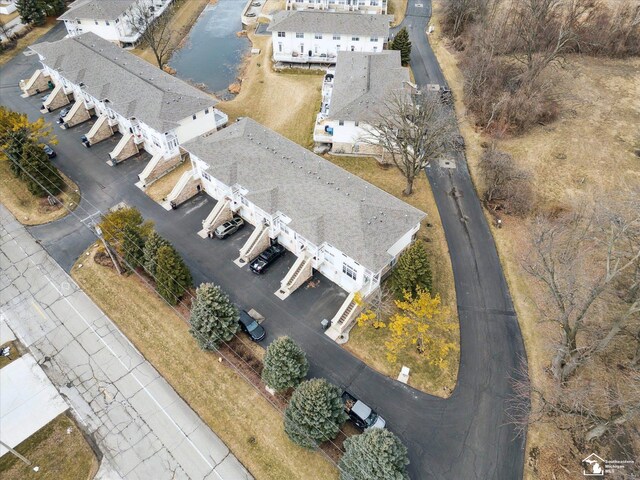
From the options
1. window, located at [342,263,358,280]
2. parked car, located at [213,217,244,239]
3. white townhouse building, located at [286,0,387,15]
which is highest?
white townhouse building, located at [286,0,387,15]

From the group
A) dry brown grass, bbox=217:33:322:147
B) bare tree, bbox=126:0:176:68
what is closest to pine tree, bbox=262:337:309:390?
dry brown grass, bbox=217:33:322:147

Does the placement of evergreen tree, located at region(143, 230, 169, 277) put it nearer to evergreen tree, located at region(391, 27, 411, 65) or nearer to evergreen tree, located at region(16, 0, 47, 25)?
evergreen tree, located at region(391, 27, 411, 65)

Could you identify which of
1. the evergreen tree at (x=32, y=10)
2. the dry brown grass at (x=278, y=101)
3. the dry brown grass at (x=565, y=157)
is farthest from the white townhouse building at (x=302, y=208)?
the evergreen tree at (x=32, y=10)

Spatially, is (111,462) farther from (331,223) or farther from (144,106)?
(144,106)

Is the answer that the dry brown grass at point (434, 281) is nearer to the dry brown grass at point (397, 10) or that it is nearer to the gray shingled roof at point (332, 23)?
the gray shingled roof at point (332, 23)

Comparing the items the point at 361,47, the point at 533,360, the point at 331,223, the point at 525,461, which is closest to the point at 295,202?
the point at 331,223
